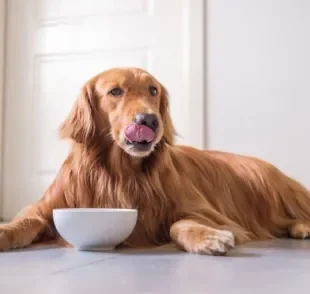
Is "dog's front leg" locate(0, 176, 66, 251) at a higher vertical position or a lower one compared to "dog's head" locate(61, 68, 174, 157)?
Result: lower

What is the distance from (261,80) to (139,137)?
146 centimetres

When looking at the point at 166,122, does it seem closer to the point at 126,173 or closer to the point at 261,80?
the point at 126,173

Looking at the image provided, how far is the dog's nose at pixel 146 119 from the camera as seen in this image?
5.08ft

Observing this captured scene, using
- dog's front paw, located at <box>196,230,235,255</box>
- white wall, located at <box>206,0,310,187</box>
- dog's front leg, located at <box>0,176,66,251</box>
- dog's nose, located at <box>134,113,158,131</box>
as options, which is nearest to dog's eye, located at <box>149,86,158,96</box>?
dog's nose, located at <box>134,113,158,131</box>

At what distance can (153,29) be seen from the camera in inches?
122

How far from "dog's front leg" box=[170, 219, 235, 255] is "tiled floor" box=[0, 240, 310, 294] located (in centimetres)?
3

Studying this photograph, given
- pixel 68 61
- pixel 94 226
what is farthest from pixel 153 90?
pixel 68 61

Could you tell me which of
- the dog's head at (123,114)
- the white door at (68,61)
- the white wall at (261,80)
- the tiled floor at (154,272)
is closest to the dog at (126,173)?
the dog's head at (123,114)

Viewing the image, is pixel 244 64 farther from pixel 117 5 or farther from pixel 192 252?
pixel 192 252

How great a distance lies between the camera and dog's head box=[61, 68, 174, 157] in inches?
61.8

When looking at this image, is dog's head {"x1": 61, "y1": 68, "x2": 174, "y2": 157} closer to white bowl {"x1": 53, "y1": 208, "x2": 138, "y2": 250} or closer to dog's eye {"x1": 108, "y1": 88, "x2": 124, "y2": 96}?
dog's eye {"x1": 108, "y1": 88, "x2": 124, "y2": 96}

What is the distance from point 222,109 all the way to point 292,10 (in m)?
0.58

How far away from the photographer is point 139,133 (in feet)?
5.09

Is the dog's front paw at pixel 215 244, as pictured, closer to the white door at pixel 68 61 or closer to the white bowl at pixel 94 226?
the white bowl at pixel 94 226
